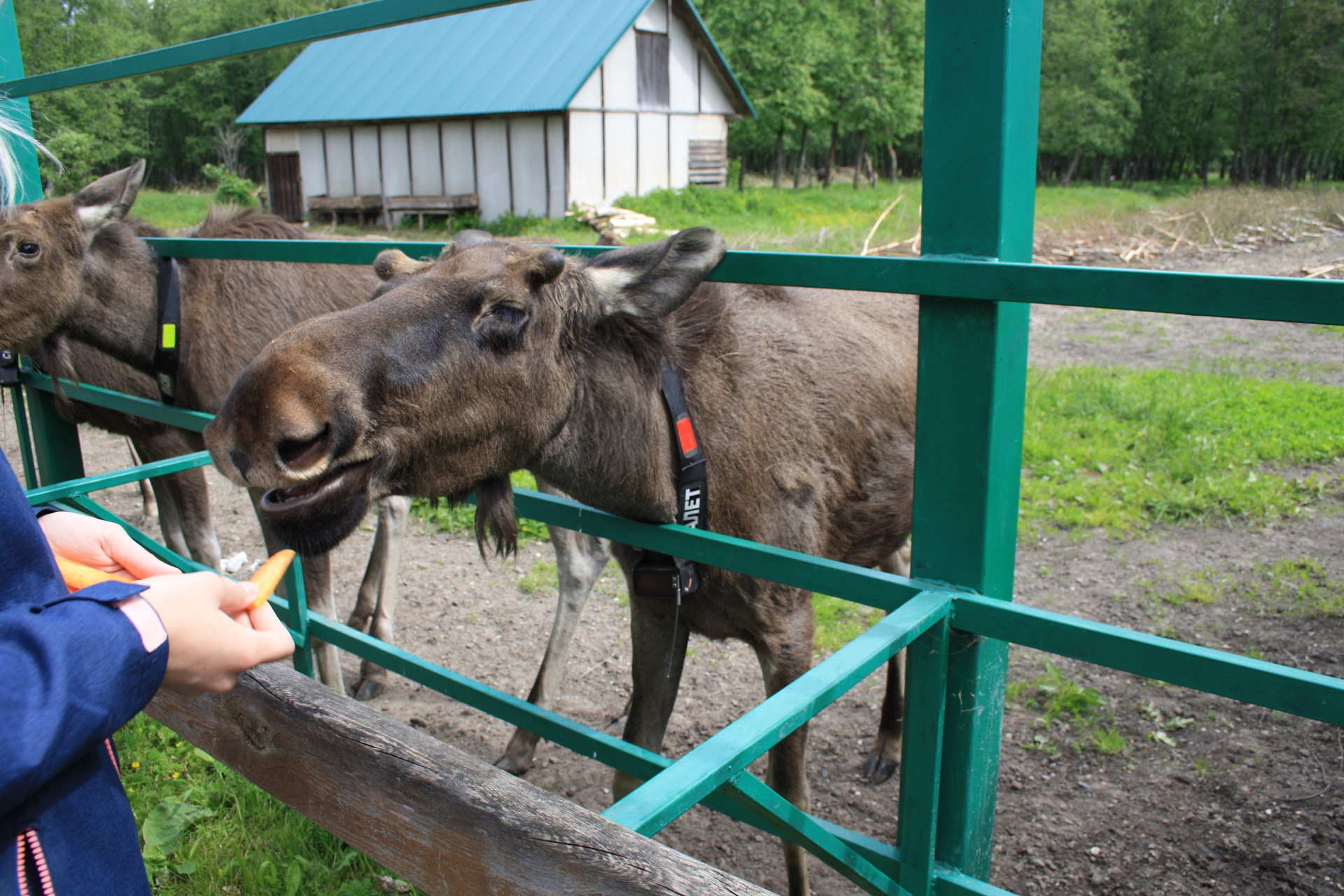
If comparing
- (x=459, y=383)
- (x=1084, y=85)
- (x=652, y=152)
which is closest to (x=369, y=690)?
(x=459, y=383)

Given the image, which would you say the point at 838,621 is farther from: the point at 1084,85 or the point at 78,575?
the point at 1084,85

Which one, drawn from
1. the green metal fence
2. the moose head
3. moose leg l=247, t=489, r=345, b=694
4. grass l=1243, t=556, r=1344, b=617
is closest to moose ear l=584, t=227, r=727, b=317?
the moose head

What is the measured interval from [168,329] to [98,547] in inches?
136

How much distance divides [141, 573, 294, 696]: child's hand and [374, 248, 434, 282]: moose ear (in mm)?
1325

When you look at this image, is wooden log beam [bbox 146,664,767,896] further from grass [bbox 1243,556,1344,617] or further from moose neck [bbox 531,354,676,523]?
grass [bbox 1243,556,1344,617]

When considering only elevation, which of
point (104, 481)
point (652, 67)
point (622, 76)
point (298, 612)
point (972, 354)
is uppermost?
point (652, 67)

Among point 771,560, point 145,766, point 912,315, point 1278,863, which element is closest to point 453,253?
point 771,560

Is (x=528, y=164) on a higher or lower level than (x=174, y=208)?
higher

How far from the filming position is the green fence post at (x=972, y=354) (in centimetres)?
159

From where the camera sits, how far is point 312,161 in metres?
31.9

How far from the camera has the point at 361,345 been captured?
189cm

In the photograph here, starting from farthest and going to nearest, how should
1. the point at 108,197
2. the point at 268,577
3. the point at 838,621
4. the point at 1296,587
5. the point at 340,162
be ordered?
the point at 340,162 → the point at 838,621 → the point at 1296,587 → the point at 108,197 → the point at 268,577

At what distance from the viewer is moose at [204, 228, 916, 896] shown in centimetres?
184

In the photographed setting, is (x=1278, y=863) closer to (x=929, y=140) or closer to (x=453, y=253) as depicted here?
(x=929, y=140)
